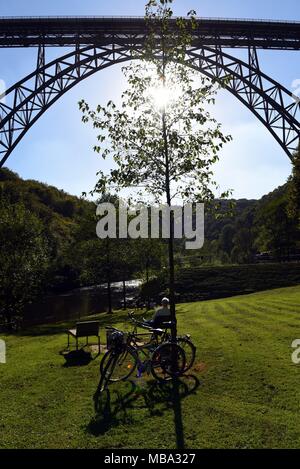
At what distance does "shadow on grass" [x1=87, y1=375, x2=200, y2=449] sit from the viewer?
7516 millimetres

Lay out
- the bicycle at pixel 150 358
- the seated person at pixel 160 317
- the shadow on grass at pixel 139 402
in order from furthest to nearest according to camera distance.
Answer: the seated person at pixel 160 317 < the bicycle at pixel 150 358 < the shadow on grass at pixel 139 402

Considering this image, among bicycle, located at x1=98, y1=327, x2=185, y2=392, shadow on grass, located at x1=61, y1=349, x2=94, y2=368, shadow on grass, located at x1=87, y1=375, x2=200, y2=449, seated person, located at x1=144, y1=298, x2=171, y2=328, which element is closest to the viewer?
shadow on grass, located at x1=87, y1=375, x2=200, y2=449

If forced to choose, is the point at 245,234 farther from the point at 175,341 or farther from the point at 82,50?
the point at 175,341

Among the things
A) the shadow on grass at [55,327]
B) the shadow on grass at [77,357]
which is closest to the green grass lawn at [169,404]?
the shadow on grass at [77,357]

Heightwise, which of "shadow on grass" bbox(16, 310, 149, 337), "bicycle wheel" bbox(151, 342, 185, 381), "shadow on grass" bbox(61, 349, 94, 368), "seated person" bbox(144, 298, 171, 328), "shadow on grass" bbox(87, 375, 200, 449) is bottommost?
"shadow on grass" bbox(16, 310, 149, 337)

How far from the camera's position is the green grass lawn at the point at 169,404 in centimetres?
687

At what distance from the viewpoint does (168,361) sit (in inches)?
390

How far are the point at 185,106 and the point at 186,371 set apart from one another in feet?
24.5

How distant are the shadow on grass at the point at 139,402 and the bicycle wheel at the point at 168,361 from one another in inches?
7.8

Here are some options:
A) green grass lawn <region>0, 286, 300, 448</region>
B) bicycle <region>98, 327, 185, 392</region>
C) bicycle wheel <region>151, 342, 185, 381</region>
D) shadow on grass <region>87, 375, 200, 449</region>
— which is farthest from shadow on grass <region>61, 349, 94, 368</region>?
bicycle wheel <region>151, 342, 185, 381</region>

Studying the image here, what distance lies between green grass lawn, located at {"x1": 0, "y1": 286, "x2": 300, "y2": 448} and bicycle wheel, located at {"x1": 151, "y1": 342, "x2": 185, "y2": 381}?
306 millimetres

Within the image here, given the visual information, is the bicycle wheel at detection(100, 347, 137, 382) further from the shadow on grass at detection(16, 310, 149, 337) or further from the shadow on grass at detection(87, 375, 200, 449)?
the shadow on grass at detection(16, 310, 149, 337)

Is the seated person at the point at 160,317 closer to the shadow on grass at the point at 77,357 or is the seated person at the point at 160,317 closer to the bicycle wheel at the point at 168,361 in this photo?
the bicycle wheel at the point at 168,361

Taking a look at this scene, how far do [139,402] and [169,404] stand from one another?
2.30 ft
